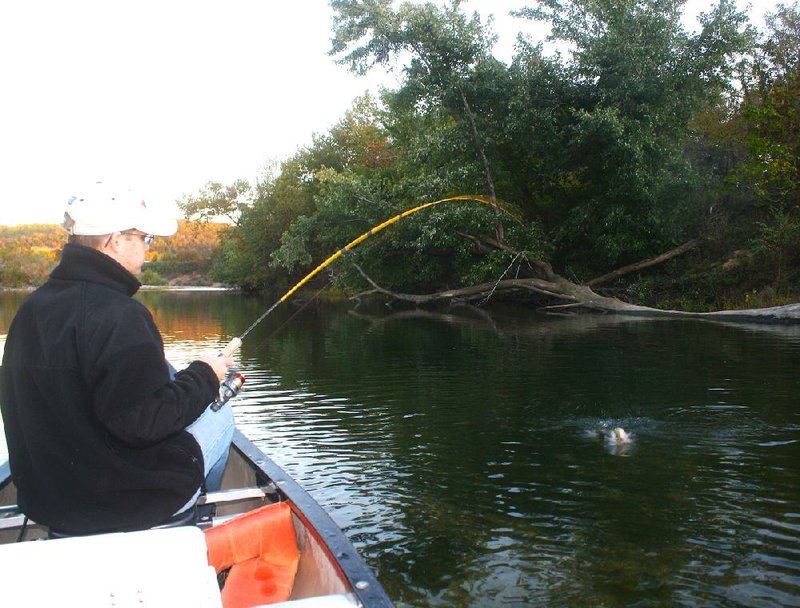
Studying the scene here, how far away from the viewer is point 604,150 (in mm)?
24453

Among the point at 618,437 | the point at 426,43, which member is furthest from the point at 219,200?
the point at 618,437

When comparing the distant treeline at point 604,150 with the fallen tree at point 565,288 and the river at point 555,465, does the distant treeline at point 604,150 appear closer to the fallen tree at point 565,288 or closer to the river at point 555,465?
the fallen tree at point 565,288

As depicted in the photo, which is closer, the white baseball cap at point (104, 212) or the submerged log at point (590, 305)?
the white baseball cap at point (104, 212)

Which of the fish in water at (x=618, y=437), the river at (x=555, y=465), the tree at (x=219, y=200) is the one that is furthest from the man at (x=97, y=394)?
the tree at (x=219, y=200)

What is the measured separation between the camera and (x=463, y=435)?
29.0 ft

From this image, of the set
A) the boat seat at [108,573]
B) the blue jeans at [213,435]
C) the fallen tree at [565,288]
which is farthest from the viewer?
the fallen tree at [565,288]

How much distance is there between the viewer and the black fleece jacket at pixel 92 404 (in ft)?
9.34

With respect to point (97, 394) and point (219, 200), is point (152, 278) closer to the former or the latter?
point (219, 200)

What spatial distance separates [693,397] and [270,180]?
2388 inches

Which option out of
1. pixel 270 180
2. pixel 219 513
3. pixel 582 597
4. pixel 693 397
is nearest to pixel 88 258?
pixel 219 513

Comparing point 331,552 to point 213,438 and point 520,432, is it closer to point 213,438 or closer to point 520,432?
point 213,438

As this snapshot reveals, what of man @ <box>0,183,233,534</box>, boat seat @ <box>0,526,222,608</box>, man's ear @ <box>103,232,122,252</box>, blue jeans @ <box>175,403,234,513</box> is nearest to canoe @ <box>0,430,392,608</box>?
boat seat @ <box>0,526,222,608</box>

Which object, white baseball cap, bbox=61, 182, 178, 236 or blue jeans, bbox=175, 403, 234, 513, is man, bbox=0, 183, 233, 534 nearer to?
white baseball cap, bbox=61, 182, 178, 236

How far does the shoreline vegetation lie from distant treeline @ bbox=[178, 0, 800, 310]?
7 centimetres
